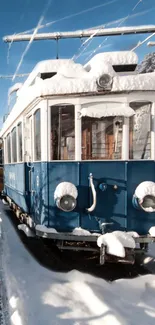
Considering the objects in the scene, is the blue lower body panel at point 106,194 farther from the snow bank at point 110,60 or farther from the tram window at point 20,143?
the tram window at point 20,143

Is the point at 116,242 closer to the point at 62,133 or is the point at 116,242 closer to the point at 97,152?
the point at 97,152

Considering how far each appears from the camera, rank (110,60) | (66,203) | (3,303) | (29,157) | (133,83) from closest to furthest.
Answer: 1. (3,303)
2. (66,203)
3. (133,83)
4. (110,60)
5. (29,157)

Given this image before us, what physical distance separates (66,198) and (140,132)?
164 centimetres

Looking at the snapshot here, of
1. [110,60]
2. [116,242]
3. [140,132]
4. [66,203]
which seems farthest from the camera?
[110,60]

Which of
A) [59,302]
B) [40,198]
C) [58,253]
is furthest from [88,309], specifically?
[58,253]

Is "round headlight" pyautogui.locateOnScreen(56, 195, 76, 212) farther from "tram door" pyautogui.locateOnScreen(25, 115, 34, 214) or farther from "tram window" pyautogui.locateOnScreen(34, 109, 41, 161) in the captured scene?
"tram door" pyautogui.locateOnScreen(25, 115, 34, 214)

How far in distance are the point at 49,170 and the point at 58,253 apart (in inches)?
83.0

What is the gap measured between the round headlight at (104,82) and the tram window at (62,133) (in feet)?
2.01

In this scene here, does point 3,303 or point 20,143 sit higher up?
point 20,143

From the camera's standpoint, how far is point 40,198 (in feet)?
17.6

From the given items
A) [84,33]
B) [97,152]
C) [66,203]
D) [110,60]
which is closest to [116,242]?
[66,203]

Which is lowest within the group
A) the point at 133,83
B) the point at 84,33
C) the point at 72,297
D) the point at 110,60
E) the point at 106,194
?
the point at 72,297

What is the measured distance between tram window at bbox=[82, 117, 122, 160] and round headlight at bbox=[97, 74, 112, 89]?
1.69 ft

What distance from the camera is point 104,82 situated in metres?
4.97
